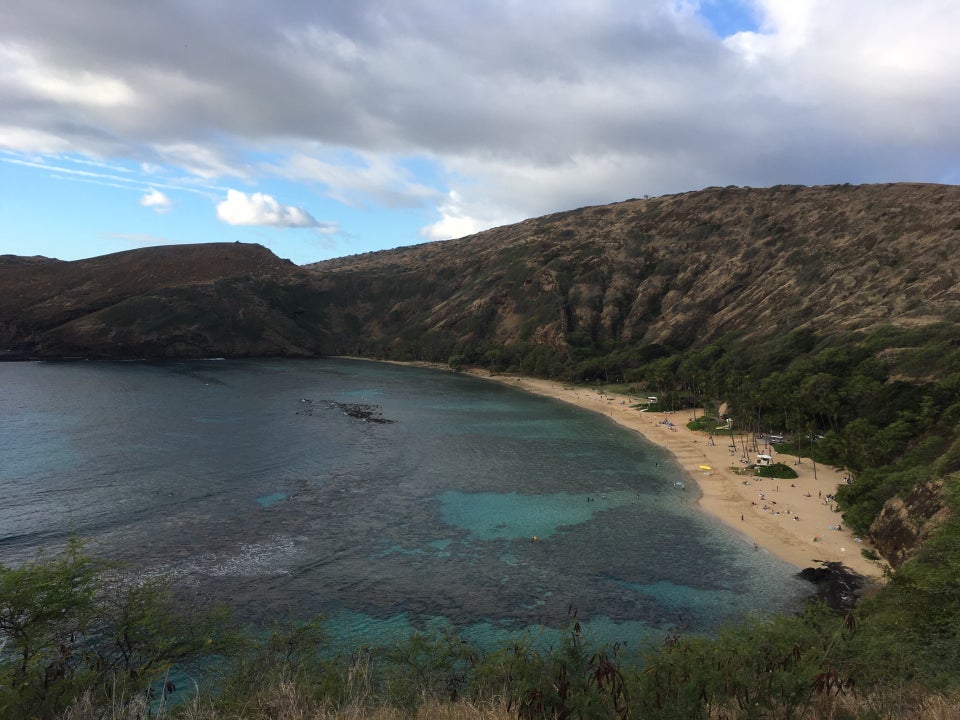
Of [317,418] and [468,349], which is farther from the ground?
[468,349]

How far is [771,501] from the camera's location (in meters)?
62.1

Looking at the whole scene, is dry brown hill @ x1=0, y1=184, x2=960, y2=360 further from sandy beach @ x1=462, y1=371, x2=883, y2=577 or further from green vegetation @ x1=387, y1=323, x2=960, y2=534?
sandy beach @ x1=462, y1=371, x2=883, y2=577

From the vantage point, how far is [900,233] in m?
132

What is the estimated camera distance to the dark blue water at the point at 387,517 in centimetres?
4034

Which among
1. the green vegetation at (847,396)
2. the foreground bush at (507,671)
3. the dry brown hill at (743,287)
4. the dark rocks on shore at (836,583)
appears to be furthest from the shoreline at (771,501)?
the dry brown hill at (743,287)

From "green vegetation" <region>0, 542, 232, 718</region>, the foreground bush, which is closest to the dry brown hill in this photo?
the foreground bush

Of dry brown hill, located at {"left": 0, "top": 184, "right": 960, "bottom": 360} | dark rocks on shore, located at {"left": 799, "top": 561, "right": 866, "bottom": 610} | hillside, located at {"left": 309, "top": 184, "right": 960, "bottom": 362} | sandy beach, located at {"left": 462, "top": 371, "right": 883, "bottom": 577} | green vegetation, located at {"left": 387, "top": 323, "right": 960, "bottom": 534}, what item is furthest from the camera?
dry brown hill, located at {"left": 0, "top": 184, "right": 960, "bottom": 360}

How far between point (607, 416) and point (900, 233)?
86744 millimetres

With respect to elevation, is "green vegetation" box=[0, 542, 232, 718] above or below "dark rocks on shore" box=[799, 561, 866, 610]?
above

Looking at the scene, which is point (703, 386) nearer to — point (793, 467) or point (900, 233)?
point (793, 467)

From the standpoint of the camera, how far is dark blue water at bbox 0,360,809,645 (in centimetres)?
4034

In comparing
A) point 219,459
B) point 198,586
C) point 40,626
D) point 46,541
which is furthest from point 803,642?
point 219,459

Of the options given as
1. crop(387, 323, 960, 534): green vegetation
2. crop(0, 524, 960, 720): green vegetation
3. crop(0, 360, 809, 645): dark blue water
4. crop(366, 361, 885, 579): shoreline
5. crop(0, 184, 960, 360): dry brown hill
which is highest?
crop(0, 184, 960, 360): dry brown hill

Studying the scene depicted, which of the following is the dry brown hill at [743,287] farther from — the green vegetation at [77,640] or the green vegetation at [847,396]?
the green vegetation at [77,640]
